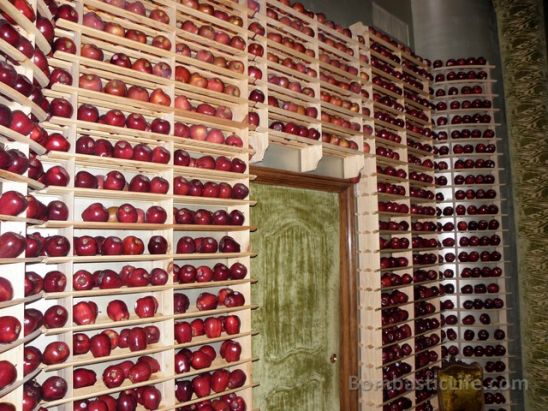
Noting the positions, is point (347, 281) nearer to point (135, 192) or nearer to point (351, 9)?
point (135, 192)

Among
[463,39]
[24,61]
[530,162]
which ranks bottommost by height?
[24,61]

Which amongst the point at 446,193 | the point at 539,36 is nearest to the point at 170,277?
the point at 446,193

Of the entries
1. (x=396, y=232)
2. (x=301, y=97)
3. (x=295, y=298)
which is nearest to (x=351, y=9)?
(x=301, y=97)

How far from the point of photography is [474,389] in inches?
121

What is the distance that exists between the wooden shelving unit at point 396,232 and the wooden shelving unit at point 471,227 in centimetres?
28

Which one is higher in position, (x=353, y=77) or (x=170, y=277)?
(x=353, y=77)

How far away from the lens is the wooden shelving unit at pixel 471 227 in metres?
4.47

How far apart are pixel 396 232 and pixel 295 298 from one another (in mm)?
1127

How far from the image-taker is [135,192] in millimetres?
2229

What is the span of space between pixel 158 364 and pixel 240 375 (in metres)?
0.50

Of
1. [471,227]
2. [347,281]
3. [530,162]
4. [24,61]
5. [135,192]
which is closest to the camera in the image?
[24,61]

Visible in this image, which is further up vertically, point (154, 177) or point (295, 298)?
point (154, 177)

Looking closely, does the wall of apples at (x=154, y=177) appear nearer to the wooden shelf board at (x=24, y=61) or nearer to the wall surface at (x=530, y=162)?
the wooden shelf board at (x=24, y=61)

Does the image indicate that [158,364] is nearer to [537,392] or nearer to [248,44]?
[248,44]
